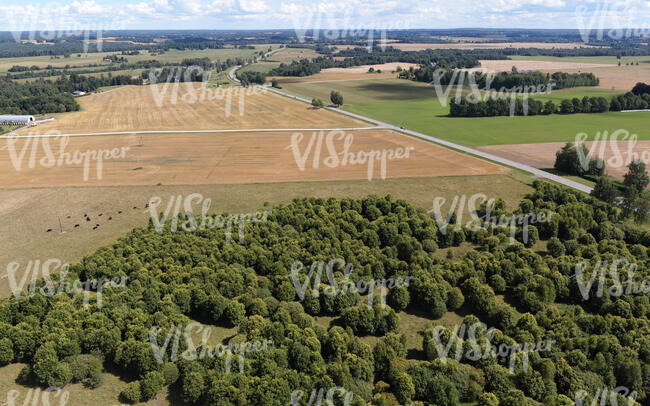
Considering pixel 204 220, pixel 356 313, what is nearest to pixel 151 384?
pixel 356 313

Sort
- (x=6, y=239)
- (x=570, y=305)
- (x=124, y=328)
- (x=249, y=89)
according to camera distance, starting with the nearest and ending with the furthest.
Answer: (x=124, y=328) < (x=570, y=305) < (x=6, y=239) < (x=249, y=89)

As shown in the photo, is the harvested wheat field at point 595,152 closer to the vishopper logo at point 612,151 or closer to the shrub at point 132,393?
the vishopper logo at point 612,151

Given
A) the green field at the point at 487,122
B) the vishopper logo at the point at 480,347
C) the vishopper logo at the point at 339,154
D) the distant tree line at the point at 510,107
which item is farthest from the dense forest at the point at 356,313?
the distant tree line at the point at 510,107

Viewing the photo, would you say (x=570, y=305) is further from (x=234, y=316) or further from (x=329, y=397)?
(x=234, y=316)

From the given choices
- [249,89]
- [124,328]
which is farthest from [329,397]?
[249,89]

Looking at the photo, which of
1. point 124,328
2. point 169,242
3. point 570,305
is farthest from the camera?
point 169,242

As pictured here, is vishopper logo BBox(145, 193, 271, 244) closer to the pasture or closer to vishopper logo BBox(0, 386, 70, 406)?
the pasture

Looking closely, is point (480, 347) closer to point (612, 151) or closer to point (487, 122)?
point (612, 151)
